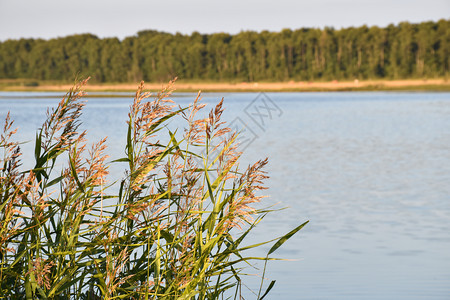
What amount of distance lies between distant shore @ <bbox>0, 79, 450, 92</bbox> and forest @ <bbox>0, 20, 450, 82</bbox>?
1.47 meters

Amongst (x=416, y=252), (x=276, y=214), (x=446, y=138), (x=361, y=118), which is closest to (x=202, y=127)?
(x=416, y=252)

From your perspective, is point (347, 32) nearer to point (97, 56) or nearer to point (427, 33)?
point (427, 33)

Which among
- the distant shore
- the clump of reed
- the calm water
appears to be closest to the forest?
the distant shore

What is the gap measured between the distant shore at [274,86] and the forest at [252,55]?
1.47 meters

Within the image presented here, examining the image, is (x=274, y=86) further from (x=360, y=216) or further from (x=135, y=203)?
(x=135, y=203)

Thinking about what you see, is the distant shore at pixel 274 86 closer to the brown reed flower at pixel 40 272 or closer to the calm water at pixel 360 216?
the calm water at pixel 360 216

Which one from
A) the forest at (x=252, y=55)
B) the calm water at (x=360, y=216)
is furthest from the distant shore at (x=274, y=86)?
the calm water at (x=360, y=216)

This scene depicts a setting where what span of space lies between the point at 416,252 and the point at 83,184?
22.4ft

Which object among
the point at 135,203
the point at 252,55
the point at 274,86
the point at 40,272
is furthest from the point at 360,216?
the point at 252,55

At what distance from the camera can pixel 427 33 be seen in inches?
4427

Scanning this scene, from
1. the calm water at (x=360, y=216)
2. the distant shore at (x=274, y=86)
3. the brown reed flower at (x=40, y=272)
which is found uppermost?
the brown reed flower at (x=40, y=272)

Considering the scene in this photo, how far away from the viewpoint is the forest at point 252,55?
10988 centimetres

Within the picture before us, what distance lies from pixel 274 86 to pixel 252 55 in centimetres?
898

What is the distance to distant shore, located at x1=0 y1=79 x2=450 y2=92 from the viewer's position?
102 meters
